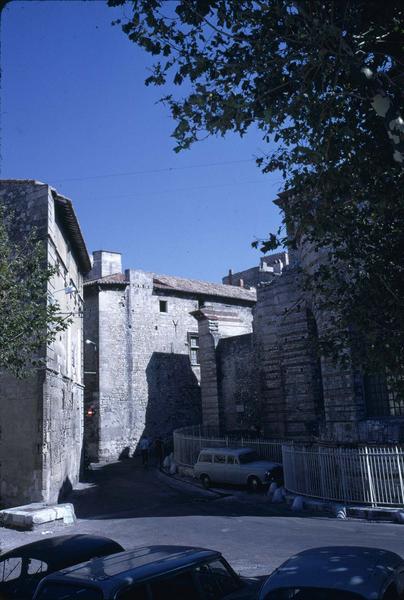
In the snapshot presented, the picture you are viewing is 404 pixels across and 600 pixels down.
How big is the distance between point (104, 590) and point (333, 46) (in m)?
5.77

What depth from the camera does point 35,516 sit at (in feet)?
41.4

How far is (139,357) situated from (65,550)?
79.3ft

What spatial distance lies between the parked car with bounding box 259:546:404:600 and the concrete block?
9.11m

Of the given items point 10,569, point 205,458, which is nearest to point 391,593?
point 10,569

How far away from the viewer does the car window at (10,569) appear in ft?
19.8

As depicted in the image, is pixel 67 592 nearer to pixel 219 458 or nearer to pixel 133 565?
pixel 133 565

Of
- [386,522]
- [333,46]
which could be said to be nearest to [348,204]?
[333,46]

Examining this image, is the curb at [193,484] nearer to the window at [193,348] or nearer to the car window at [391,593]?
the window at [193,348]

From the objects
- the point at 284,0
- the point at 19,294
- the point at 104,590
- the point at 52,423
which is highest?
the point at 284,0

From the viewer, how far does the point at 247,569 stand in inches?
330

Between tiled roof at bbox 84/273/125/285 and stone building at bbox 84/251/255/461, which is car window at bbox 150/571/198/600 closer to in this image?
stone building at bbox 84/251/255/461

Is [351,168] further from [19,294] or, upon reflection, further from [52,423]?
[52,423]

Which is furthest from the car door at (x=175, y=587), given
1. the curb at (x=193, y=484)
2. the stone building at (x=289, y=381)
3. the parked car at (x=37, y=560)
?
the curb at (x=193, y=484)

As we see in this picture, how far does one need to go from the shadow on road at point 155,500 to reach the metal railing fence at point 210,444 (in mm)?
1189
